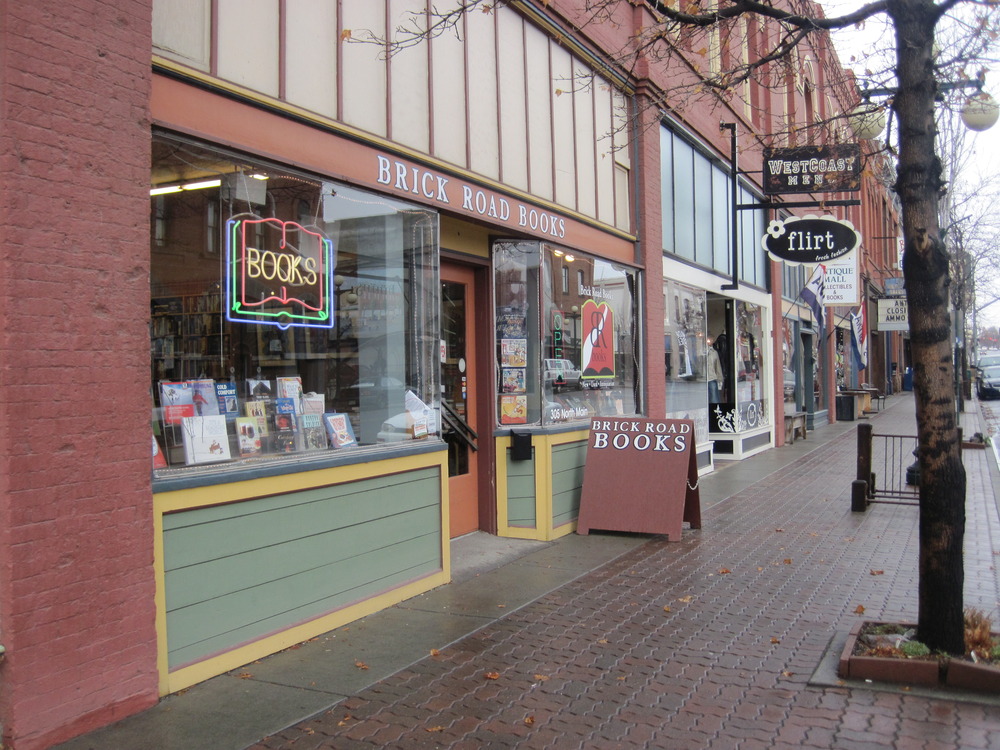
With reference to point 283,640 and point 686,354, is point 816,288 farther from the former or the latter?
point 283,640

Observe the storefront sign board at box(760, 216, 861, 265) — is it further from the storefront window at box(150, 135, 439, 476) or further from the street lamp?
the storefront window at box(150, 135, 439, 476)

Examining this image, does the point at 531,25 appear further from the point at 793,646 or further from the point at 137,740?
the point at 137,740

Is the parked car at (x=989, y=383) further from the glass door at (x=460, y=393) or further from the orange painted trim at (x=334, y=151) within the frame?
the glass door at (x=460, y=393)

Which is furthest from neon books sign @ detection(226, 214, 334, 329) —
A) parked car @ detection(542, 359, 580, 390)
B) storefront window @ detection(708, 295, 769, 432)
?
storefront window @ detection(708, 295, 769, 432)

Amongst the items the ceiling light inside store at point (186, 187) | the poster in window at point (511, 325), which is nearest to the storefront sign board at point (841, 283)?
the poster in window at point (511, 325)

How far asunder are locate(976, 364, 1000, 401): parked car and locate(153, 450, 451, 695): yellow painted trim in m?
46.2

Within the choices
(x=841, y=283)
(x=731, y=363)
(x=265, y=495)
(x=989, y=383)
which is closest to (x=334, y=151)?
(x=265, y=495)

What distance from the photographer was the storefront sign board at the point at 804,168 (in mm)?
11219

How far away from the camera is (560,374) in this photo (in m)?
9.38

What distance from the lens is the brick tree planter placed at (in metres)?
4.55

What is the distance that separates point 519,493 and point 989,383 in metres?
45.3

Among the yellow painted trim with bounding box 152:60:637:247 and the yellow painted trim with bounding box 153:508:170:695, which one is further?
the yellow painted trim with bounding box 152:60:637:247

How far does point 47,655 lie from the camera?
3.89 m

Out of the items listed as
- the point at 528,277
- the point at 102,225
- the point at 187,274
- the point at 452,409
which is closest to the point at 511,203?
the point at 528,277
